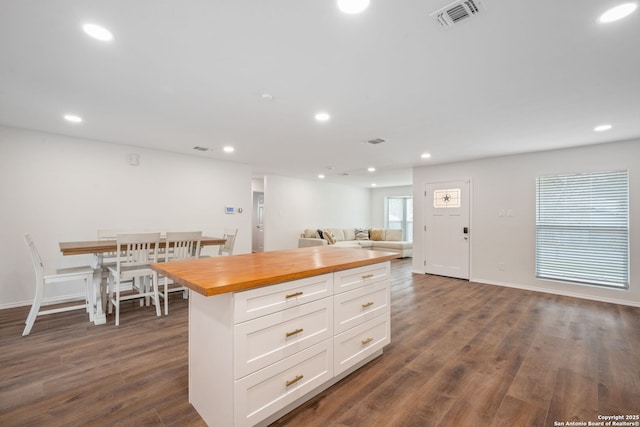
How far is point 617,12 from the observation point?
1548 millimetres

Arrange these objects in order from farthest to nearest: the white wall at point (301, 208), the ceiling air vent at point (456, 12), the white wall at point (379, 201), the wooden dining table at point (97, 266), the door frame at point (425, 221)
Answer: the white wall at point (379, 201) → the white wall at point (301, 208) → the door frame at point (425, 221) → the wooden dining table at point (97, 266) → the ceiling air vent at point (456, 12)

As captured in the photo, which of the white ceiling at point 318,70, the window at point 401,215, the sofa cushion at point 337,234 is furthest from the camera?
the window at point 401,215

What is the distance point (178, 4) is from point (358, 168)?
5.25 m

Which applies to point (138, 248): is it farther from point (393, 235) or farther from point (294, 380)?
point (393, 235)

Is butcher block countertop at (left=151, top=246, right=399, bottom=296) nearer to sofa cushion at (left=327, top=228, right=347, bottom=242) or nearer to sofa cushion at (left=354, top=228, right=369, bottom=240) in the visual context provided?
sofa cushion at (left=327, top=228, right=347, bottom=242)

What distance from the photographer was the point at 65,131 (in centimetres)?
382

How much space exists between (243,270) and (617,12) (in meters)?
2.53

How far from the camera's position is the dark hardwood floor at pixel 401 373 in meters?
1.73

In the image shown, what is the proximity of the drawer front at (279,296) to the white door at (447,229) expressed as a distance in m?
4.46

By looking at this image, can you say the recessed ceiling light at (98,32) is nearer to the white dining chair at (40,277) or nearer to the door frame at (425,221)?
the white dining chair at (40,277)

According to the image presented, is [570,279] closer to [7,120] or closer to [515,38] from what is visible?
[515,38]

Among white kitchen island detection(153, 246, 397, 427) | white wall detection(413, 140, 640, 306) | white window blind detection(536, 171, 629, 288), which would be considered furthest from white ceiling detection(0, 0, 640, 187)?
white kitchen island detection(153, 246, 397, 427)

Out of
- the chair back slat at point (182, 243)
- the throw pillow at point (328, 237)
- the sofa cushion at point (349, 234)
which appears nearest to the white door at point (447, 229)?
the throw pillow at point (328, 237)

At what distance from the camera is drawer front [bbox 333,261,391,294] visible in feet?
6.59
